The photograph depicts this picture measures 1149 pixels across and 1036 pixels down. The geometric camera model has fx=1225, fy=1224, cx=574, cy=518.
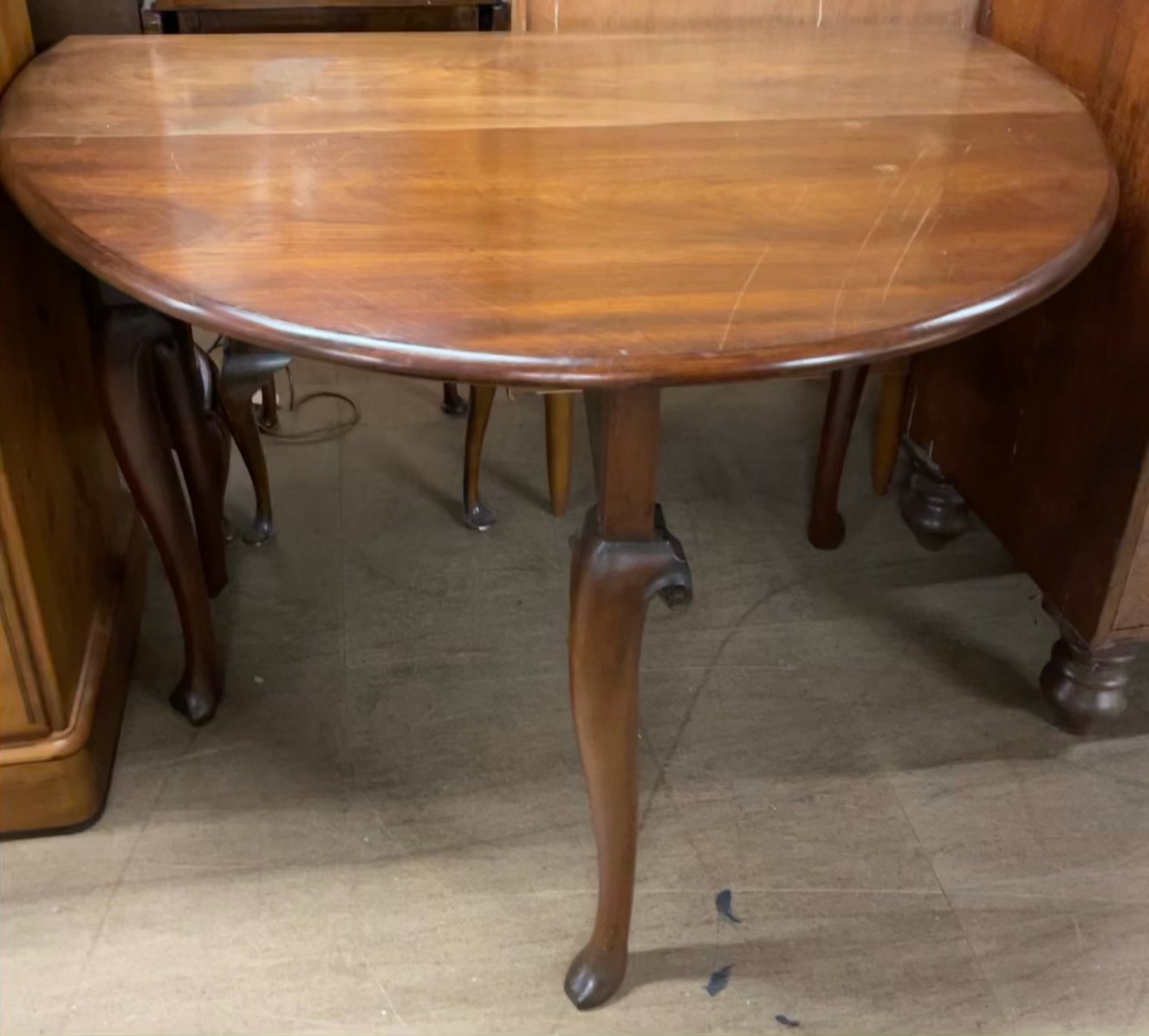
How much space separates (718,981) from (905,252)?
27.8 inches

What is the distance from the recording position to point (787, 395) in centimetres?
212

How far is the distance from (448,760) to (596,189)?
703 mm

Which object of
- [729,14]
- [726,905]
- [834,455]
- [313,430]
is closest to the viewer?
[726,905]

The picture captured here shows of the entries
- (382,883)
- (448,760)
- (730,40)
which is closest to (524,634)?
(448,760)

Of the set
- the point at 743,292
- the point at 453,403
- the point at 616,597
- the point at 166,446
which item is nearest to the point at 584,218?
the point at 743,292

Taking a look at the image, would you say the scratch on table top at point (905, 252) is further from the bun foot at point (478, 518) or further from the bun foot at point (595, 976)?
the bun foot at point (478, 518)

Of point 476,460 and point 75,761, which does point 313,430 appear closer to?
point 476,460

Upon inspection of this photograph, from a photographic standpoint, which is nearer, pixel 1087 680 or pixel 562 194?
pixel 562 194

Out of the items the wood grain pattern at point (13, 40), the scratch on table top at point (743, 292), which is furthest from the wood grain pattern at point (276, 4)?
the scratch on table top at point (743, 292)

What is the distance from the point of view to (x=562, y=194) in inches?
38.0

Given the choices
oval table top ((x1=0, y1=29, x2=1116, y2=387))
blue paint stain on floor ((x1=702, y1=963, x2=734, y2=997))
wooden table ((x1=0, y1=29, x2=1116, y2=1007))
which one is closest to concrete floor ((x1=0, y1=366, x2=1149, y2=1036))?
blue paint stain on floor ((x1=702, y1=963, x2=734, y2=997))

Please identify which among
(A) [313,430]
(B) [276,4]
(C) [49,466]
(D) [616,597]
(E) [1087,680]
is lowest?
(A) [313,430]

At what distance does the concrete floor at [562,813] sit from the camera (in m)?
1.16

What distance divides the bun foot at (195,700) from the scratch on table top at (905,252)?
37.0 inches
